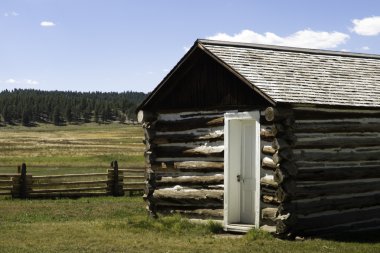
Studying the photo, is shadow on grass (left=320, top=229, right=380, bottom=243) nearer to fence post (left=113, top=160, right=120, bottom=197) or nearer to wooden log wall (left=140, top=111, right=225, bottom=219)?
wooden log wall (left=140, top=111, right=225, bottom=219)

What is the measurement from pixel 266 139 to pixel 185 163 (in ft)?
9.62

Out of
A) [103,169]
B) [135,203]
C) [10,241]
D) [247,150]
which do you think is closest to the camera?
[10,241]

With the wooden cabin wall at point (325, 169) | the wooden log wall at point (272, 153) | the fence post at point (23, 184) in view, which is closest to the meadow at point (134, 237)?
the wooden log wall at point (272, 153)

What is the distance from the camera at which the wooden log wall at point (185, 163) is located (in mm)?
14828

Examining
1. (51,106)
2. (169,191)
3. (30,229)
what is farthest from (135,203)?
(51,106)

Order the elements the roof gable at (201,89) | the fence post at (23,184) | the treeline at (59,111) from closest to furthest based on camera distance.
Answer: the roof gable at (201,89) < the fence post at (23,184) < the treeline at (59,111)

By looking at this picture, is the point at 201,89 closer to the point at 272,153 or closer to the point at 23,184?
the point at 272,153

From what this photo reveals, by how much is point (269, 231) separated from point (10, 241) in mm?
5235

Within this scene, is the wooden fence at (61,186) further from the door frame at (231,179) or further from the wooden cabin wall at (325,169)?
the wooden cabin wall at (325,169)

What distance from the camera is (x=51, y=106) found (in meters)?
181

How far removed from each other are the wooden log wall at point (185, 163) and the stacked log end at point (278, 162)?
160 cm

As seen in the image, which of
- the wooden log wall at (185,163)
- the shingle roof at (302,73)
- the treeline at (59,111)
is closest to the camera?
the shingle roof at (302,73)

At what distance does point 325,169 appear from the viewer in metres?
13.7

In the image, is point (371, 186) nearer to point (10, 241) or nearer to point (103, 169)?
point (10, 241)
